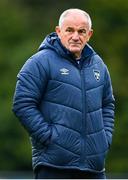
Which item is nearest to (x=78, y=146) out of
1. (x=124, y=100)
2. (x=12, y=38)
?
(x=124, y=100)

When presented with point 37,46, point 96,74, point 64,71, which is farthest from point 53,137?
point 37,46

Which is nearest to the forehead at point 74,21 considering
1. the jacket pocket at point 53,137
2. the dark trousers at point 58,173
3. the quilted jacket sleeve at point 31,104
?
the quilted jacket sleeve at point 31,104

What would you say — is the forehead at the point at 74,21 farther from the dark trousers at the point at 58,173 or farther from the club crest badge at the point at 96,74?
the dark trousers at the point at 58,173

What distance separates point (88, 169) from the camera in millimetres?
8695

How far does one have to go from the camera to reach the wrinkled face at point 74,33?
28.9 ft

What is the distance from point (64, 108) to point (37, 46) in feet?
82.8

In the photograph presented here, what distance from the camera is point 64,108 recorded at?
867 cm

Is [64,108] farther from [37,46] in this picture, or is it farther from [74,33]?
[37,46]

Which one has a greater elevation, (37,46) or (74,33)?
(74,33)

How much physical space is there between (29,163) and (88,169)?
873 inches

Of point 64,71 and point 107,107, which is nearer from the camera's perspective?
point 64,71

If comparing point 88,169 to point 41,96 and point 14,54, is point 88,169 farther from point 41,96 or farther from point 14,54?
point 14,54

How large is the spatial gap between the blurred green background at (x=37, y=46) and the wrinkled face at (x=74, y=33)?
20.6 metres

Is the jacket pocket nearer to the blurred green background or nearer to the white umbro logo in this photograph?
the white umbro logo
